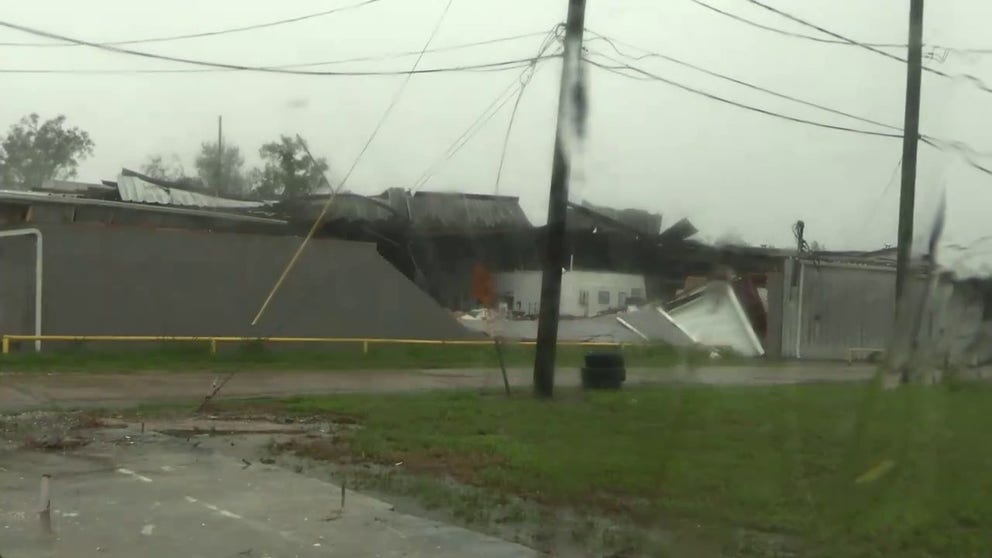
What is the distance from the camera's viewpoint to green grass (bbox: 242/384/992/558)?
20.0ft

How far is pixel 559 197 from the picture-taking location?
9.64 meters

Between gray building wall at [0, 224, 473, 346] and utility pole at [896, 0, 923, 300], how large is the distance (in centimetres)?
1473

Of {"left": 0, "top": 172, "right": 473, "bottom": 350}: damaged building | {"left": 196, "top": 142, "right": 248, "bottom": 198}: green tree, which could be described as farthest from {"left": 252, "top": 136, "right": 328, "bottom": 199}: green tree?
{"left": 0, "top": 172, "right": 473, "bottom": 350}: damaged building

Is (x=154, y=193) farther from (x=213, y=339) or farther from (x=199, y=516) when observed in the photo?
(x=199, y=516)

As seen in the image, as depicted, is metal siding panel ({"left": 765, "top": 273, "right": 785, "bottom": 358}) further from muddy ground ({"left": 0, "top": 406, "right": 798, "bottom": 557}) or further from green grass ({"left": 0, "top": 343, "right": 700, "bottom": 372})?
green grass ({"left": 0, "top": 343, "right": 700, "bottom": 372})

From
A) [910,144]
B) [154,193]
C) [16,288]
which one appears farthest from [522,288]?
[16,288]

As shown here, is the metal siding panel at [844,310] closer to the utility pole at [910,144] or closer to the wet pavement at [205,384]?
the utility pole at [910,144]

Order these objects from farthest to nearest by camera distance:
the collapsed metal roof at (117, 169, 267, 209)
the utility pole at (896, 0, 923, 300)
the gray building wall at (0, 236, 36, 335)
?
1. the gray building wall at (0, 236, 36, 335)
2. the collapsed metal roof at (117, 169, 267, 209)
3. the utility pole at (896, 0, 923, 300)

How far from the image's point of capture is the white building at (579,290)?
749 centimetres

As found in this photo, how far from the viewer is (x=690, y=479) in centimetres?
747

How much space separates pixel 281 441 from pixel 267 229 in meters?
9.18

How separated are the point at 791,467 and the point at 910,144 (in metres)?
2.37

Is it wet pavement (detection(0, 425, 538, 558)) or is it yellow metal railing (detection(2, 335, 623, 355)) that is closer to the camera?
wet pavement (detection(0, 425, 538, 558))

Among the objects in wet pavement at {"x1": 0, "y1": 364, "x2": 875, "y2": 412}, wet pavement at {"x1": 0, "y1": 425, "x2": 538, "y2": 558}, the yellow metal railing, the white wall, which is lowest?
wet pavement at {"x1": 0, "y1": 364, "x2": 875, "y2": 412}
